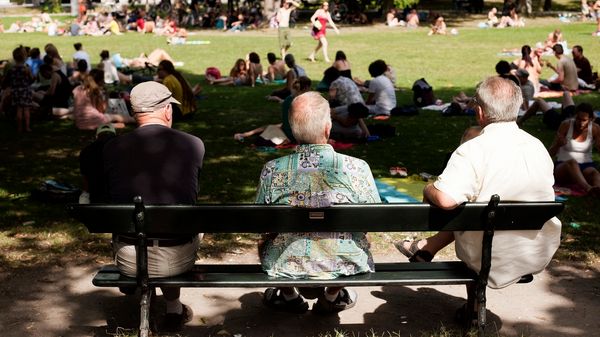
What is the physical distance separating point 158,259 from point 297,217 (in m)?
0.89

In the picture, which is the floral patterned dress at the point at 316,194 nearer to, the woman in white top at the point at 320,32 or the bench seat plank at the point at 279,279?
the bench seat plank at the point at 279,279

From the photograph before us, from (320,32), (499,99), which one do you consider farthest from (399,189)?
(320,32)

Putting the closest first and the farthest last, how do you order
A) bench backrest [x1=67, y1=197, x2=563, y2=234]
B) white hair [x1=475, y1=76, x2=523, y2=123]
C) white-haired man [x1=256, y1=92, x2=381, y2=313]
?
bench backrest [x1=67, y1=197, x2=563, y2=234], white-haired man [x1=256, y1=92, x2=381, y2=313], white hair [x1=475, y1=76, x2=523, y2=123]

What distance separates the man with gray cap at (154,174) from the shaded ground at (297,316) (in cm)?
63

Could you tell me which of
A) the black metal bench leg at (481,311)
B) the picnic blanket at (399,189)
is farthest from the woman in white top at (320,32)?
the black metal bench leg at (481,311)

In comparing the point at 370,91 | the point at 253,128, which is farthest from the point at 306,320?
the point at 370,91

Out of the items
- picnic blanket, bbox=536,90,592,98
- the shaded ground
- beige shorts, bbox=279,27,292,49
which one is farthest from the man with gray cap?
beige shorts, bbox=279,27,292,49

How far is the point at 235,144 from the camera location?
40.4ft

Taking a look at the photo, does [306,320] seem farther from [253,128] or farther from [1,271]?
[253,128]

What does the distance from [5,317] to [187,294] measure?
1.24m

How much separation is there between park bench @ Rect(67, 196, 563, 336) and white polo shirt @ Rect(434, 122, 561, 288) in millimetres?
130

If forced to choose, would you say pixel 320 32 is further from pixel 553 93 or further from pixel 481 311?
pixel 481 311

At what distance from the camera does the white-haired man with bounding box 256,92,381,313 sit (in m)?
4.67

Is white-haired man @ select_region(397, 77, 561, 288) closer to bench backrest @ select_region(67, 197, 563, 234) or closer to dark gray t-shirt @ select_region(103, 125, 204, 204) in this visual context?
bench backrest @ select_region(67, 197, 563, 234)
